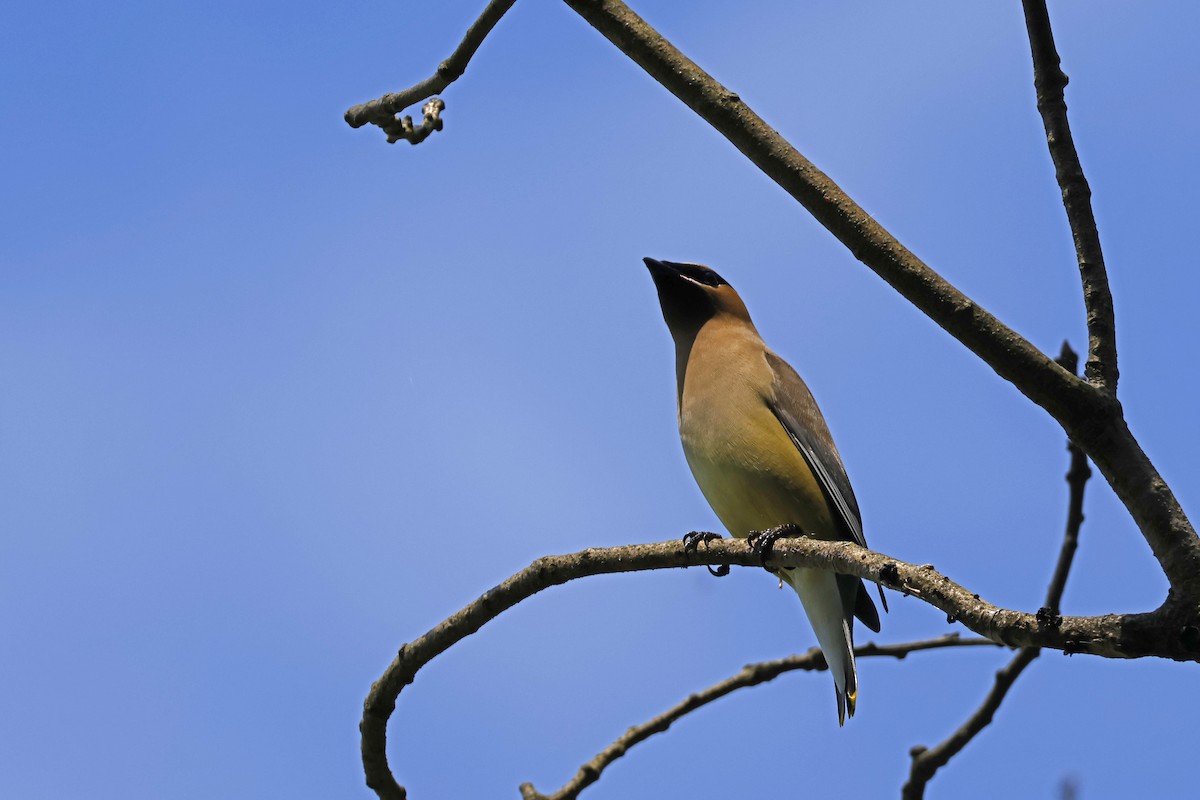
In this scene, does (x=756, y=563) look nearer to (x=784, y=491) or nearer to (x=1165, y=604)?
(x=784, y=491)

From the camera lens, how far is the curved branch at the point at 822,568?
210cm

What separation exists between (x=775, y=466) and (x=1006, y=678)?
47.8 inches

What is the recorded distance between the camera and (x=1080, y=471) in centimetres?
461

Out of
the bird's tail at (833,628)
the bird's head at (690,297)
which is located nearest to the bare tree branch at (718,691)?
the bird's tail at (833,628)

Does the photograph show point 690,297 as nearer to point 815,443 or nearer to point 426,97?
point 815,443

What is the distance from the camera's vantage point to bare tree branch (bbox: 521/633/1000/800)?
14.8 feet

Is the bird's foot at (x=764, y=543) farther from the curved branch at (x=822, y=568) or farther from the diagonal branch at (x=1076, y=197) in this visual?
the diagonal branch at (x=1076, y=197)

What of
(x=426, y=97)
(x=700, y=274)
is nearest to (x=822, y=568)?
(x=426, y=97)

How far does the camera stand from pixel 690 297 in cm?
610

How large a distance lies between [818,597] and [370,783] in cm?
191

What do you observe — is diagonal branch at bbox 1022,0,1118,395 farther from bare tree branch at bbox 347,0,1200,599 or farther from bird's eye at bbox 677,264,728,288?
bird's eye at bbox 677,264,728,288

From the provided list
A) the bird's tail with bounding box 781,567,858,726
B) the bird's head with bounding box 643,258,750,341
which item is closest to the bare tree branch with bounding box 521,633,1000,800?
the bird's tail with bounding box 781,567,858,726

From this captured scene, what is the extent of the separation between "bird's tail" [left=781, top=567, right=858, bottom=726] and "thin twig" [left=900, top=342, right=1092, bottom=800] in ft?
1.14

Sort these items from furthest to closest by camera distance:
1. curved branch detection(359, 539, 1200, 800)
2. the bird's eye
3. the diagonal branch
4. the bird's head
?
the bird's eye
the bird's head
the diagonal branch
curved branch detection(359, 539, 1200, 800)
